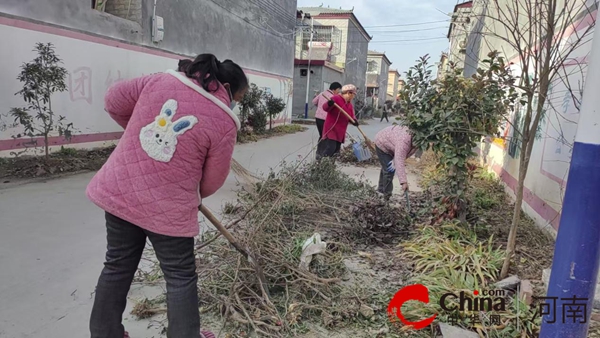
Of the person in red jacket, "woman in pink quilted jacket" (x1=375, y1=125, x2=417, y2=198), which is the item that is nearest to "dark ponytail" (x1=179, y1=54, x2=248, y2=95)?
"woman in pink quilted jacket" (x1=375, y1=125, x2=417, y2=198)

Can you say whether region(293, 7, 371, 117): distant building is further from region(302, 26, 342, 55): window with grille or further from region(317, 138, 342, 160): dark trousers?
region(317, 138, 342, 160): dark trousers

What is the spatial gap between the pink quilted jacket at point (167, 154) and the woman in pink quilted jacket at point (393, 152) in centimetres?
248

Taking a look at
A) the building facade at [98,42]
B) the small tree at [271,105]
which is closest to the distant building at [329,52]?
the small tree at [271,105]

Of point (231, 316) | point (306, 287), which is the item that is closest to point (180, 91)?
point (231, 316)

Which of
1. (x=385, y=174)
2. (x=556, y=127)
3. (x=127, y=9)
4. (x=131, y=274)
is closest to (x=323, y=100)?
(x=385, y=174)

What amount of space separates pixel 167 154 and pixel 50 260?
1999 mm

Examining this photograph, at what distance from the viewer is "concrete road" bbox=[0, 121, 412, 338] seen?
2.21m

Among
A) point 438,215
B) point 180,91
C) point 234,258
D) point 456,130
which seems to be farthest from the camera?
point 438,215

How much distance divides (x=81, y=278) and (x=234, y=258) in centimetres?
104

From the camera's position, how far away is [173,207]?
64.9 inches

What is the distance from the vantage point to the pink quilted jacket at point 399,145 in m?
3.82

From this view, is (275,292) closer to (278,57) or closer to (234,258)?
(234,258)

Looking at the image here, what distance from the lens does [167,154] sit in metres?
1.61

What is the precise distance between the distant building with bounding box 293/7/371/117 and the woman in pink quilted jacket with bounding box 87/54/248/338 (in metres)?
22.8
